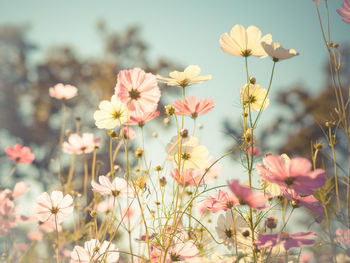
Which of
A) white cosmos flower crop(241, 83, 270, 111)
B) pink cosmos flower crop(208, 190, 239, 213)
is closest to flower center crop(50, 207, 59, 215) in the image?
pink cosmos flower crop(208, 190, 239, 213)

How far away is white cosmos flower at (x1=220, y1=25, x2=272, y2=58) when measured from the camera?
510 mm

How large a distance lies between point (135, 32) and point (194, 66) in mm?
6948

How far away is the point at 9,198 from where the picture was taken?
1.04 meters

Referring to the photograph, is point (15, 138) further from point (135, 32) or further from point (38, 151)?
point (135, 32)

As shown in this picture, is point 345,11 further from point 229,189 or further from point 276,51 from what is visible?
point 229,189

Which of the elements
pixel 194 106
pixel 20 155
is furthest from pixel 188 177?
pixel 20 155

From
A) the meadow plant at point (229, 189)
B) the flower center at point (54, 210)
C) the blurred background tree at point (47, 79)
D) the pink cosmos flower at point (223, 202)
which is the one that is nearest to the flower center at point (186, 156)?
the meadow plant at point (229, 189)

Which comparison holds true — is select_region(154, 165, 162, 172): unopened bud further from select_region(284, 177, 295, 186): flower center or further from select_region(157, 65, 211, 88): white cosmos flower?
select_region(284, 177, 295, 186): flower center

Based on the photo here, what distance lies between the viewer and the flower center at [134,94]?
559 millimetres

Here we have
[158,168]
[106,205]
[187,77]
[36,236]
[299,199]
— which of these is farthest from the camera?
[36,236]

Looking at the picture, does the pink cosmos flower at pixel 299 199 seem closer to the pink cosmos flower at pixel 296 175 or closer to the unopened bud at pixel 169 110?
the pink cosmos flower at pixel 296 175

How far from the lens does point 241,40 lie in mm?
517

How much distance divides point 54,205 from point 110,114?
0.71ft

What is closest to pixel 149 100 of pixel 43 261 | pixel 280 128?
pixel 43 261
